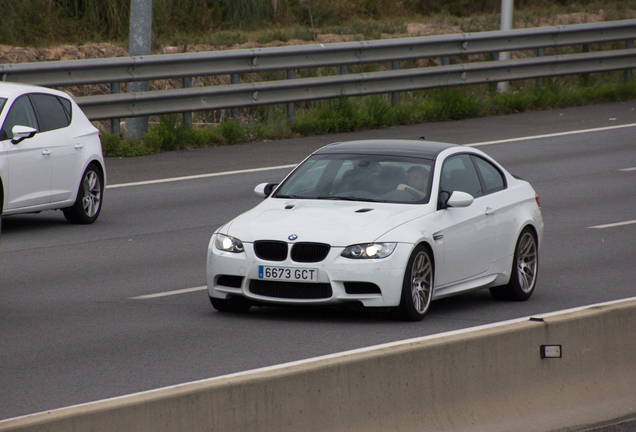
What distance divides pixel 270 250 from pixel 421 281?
122cm

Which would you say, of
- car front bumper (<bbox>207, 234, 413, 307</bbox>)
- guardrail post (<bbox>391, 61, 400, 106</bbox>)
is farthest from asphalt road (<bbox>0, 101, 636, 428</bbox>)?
guardrail post (<bbox>391, 61, 400, 106</bbox>)

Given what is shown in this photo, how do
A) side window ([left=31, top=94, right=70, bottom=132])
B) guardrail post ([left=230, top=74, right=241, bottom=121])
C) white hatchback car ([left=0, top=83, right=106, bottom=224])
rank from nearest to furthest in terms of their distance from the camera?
1. white hatchback car ([left=0, top=83, right=106, bottom=224])
2. side window ([left=31, top=94, right=70, bottom=132])
3. guardrail post ([left=230, top=74, right=241, bottom=121])

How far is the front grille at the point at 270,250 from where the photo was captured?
29.2ft

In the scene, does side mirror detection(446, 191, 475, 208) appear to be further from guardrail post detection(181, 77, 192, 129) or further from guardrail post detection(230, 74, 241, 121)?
guardrail post detection(230, 74, 241, 121)

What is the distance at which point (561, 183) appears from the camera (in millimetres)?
17375

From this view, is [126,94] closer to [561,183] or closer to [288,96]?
[288,96]

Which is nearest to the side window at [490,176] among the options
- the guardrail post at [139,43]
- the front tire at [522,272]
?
the front tire at [522,272]

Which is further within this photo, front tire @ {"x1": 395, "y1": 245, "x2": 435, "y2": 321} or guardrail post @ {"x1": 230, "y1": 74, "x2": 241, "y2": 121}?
guardrail post @ {"x1": 230, "y1": 74, "x2": 241, "y2": 121}

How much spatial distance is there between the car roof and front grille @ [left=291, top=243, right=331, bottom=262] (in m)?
1.53

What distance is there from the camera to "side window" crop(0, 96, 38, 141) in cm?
→ 1302

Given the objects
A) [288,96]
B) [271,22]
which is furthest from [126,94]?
[271,22]

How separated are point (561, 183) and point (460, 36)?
7.70 meters

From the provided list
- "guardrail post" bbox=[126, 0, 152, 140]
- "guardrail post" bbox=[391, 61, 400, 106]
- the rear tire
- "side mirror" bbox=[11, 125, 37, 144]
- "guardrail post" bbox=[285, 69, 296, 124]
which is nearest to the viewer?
the rear tire

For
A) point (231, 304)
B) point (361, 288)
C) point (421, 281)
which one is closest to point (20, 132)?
point (231, 304)
